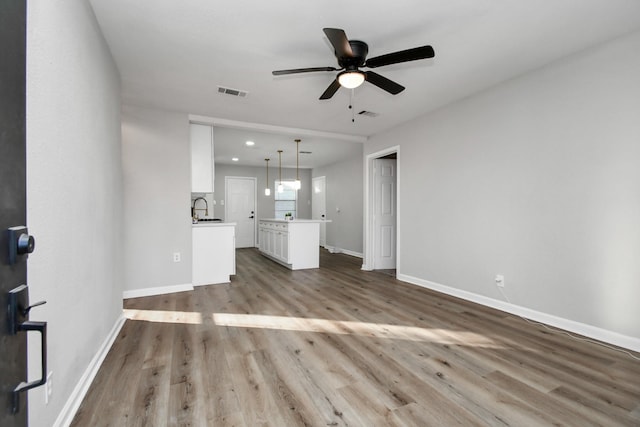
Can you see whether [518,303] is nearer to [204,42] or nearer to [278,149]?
[204,42]

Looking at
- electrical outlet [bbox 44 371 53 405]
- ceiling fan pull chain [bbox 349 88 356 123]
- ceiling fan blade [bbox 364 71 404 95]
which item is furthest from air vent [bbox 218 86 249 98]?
electrical outlet [bbox 44 371 53 405]

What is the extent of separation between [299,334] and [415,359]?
997mm

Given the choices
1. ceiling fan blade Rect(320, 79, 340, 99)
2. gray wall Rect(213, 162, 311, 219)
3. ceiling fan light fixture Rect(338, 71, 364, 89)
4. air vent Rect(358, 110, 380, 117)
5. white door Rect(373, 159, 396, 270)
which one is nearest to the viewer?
ceiling fan light fixture Rect(338, 71, 364, 89)

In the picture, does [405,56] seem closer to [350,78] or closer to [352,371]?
[350,78]

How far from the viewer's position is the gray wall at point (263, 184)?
8344mm

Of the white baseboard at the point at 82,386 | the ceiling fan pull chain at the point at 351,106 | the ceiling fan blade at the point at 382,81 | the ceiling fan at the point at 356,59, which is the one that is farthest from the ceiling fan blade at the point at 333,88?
the white baseboard at the point at 82,386

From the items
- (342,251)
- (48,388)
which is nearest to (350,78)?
(48,388)

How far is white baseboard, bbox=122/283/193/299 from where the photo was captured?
380cm

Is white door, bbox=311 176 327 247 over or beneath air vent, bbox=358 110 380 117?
beneath

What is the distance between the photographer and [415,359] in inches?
87.2

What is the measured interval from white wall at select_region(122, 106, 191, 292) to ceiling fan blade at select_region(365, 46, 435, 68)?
297 centimetres

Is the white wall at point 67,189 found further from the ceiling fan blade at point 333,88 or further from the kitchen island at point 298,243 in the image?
the kitchen island at point 298,243

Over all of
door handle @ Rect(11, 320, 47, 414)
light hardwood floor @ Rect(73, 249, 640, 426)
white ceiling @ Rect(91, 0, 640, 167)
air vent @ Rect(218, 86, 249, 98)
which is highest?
white ceiling @ Rect(91, 0, 640, 167)

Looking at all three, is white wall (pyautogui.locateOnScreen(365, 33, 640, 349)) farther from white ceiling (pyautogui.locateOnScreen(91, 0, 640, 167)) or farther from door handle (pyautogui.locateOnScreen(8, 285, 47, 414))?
door handle (pyautogui.locateOnScreen(8, 285, 47, 414))
